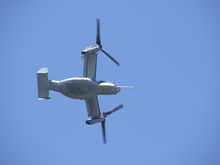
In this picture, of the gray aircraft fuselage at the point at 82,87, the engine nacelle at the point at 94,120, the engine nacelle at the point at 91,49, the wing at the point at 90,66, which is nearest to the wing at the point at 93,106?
the engine nacelle at the point at 94,120

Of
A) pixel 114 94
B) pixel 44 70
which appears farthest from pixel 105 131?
pixel 44 70

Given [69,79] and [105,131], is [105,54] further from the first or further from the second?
[105,131]

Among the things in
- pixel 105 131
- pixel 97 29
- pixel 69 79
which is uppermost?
pixel 97 29

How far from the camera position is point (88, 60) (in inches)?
2063

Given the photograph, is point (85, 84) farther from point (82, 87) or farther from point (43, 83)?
point (43, 83)

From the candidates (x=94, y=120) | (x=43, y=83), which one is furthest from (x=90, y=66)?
(x=94, y=120)

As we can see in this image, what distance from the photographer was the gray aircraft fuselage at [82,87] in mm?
50656

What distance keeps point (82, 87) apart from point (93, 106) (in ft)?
17.4

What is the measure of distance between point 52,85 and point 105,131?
32.1ft

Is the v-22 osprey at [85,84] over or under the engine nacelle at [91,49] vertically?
under

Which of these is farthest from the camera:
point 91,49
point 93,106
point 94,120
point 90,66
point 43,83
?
point 93,106

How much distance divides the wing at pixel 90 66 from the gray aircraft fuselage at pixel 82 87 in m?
1.70

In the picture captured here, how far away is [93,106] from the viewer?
5547 cm

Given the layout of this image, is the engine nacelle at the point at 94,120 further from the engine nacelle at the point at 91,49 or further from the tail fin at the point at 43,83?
the engine nacelle at the point at 91,49
